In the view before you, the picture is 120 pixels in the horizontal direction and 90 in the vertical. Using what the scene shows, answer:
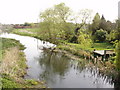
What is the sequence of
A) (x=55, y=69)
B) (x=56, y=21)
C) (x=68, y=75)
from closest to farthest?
(x=68, y=75) < (x=55, y=69) < (x=56, y=21)

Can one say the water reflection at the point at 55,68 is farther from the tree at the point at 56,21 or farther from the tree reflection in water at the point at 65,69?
the tree at the point at 56,21

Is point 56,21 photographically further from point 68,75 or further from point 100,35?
point 68,75

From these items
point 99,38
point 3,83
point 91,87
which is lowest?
point 91,87

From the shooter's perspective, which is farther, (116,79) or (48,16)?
(48,16)

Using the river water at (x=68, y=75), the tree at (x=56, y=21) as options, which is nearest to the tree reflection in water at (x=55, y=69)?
the river water at (x=68, y=75)

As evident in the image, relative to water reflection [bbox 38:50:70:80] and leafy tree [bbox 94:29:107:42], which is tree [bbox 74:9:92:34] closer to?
leafy tree [bbox 94:29:107:42]

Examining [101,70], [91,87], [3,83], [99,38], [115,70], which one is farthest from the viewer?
[99,38]

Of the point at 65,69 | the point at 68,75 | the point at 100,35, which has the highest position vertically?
the point at 100,35

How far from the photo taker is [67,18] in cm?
2548

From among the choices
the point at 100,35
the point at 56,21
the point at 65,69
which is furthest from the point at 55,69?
the point at 56,21

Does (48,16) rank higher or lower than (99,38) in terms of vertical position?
higher

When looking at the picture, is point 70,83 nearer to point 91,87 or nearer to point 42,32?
point 91,87

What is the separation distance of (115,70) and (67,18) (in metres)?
16.9

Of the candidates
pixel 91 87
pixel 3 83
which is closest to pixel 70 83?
pixel 91 87
